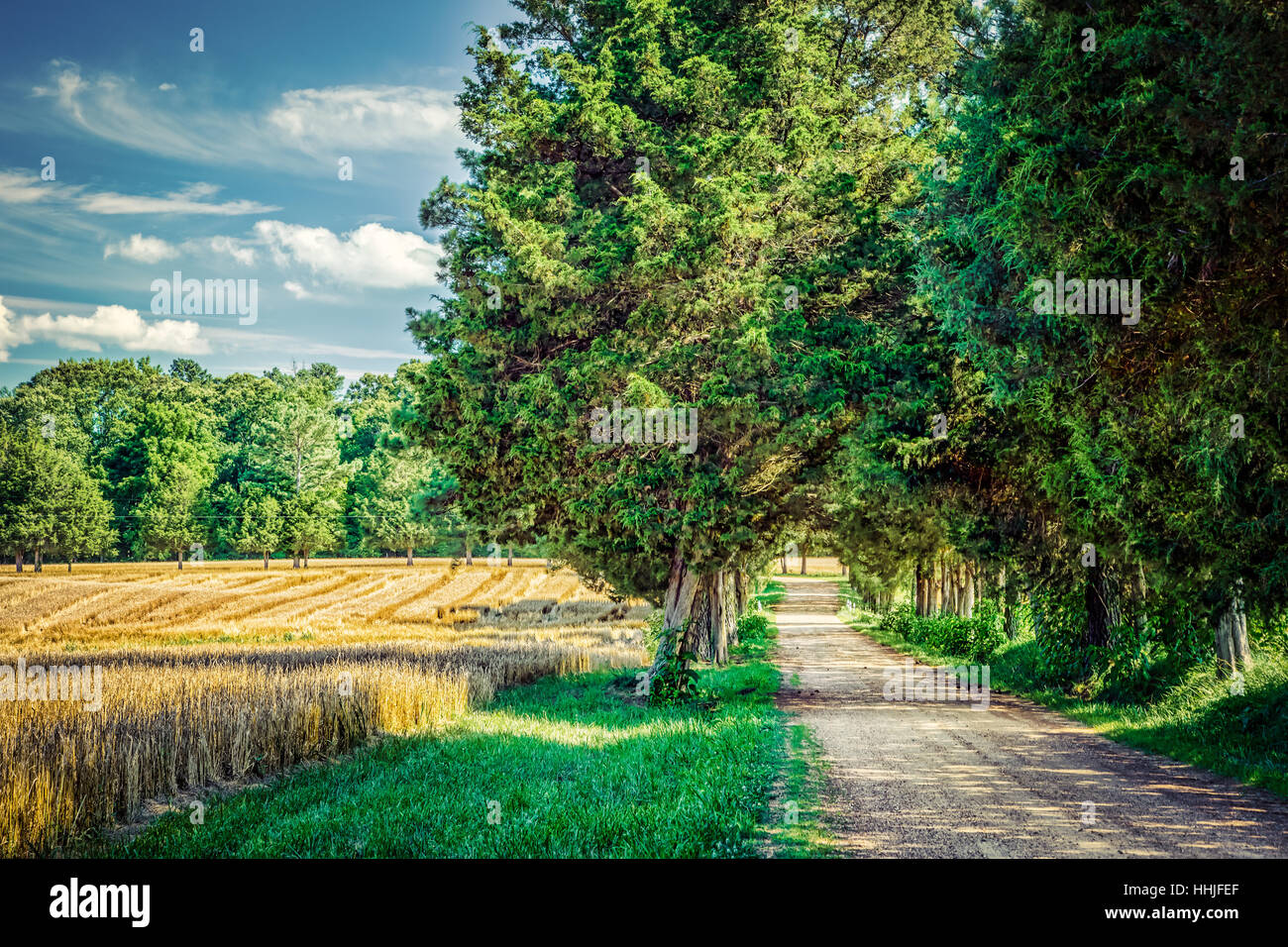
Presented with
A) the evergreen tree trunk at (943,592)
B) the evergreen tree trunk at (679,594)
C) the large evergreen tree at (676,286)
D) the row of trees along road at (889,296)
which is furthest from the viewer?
the evergreen tree trunk at (943,592)

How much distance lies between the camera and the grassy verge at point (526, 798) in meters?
6.96

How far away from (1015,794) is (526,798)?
4933mm

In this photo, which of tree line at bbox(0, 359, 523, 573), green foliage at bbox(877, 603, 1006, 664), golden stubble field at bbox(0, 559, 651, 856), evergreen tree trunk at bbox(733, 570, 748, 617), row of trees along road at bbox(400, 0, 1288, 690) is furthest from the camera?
tree line at bbox(0, 359, 523, 573)

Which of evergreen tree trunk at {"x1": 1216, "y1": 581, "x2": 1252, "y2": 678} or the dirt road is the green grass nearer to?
the dirt road

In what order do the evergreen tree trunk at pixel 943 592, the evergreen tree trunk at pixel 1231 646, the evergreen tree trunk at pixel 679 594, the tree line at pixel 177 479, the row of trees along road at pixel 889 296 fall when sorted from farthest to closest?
the tree line at pixel 177 479 → the evergreen tree trunk at pixel 943 592 → the evergreen tree trunk at pixel 679 594 → the evergreen tree trunk at pixel 1231 646 → the row of trees along road at pixel 889 296

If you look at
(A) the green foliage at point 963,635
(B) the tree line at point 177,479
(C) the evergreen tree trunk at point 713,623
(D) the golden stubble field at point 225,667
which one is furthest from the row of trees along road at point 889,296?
(B) the tree line at point 177,479

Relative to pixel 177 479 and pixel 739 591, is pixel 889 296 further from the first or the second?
pixel 177 479

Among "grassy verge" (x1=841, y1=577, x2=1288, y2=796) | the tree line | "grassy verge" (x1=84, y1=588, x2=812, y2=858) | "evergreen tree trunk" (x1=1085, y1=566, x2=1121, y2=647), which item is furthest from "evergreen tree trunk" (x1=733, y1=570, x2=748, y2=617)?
the tree line

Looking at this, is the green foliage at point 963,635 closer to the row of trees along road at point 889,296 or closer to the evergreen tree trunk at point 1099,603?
the row of trees along road at point 889,296

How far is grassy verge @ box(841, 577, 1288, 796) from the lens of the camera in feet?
30.3

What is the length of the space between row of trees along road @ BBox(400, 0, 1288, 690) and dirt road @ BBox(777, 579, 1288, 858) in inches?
93.1

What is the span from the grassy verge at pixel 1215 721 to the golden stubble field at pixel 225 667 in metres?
10.5
